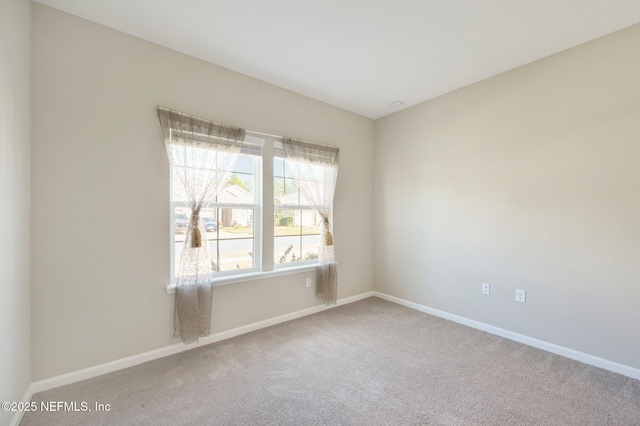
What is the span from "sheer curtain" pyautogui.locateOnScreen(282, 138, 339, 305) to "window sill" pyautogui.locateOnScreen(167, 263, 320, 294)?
0.67 ft

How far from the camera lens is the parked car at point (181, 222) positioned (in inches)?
98.6

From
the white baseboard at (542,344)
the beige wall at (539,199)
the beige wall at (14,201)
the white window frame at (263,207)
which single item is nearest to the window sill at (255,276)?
the white window frame at (263,207)

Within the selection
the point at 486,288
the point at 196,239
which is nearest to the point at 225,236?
the point at 196,239

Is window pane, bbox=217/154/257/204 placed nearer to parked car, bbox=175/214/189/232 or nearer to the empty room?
the empty room

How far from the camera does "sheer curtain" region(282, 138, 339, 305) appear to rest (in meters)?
3.32

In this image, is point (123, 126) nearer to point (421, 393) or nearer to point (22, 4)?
point (22, 4)

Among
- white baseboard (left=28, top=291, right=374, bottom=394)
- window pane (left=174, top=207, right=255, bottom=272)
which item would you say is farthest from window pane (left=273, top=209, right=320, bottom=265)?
white baseboard (left=28, top=291, right=374, bottom=394)

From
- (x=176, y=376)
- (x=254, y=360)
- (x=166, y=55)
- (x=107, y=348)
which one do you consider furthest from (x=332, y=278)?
(x=166, y=55)

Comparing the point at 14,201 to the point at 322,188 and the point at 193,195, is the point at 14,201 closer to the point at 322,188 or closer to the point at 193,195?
the point at 193,195

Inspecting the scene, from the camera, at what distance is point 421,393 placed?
191 centimetres

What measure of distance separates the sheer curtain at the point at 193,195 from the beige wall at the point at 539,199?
2530 mm

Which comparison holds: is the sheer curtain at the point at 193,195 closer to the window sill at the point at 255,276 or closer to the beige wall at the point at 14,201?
the window sill at the point at 255,276

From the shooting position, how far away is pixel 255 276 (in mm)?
2918

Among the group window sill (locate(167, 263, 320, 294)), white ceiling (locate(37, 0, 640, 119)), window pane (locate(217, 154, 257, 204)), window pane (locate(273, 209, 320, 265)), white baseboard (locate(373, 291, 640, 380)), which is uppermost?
white ceiling (locate(37, 0, 640, 119))
